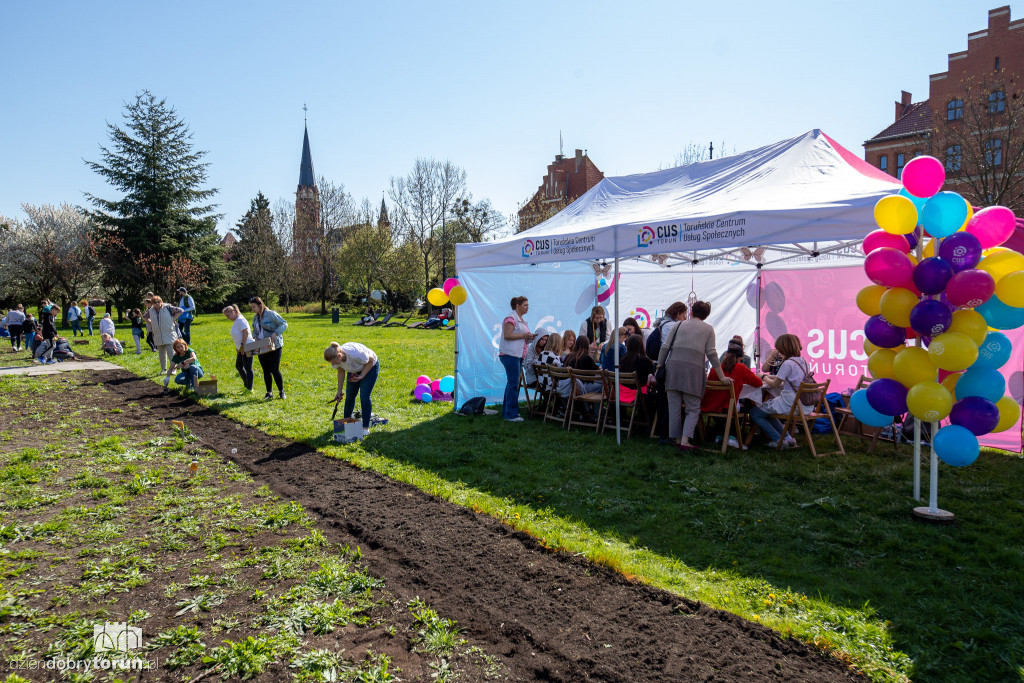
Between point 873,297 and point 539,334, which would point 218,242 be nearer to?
point 539,334

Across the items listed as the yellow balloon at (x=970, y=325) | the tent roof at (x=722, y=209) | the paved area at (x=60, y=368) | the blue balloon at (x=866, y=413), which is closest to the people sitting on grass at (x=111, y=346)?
the paved area at (x=60, y=368)

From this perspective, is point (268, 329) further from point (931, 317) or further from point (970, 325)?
point (970, 325)

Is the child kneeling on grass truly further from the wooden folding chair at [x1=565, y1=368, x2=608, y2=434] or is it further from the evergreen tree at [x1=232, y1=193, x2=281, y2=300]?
the evergreen tree at [x1=232, y1=193, x2=281, y2=300]

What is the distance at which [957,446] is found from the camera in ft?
14.8

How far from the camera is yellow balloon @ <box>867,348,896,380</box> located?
4.90 metres

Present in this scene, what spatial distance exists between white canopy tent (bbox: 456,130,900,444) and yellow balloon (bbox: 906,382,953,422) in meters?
1.66

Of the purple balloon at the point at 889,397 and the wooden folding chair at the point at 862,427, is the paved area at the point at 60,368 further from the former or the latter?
the purple balloon at the point at 889,397

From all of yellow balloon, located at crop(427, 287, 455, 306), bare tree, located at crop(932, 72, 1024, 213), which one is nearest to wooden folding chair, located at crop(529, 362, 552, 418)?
yellow balloon, located at crop(427, 287, 455, 306)

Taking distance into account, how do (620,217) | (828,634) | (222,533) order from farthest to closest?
1. (620,217)
2. (222,533)
3. (828,634)

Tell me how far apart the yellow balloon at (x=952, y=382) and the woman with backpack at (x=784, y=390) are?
5.93ft

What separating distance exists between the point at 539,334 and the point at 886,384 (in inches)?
212

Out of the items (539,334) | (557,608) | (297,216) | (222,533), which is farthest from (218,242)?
(557,608)

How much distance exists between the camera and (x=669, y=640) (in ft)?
10.4

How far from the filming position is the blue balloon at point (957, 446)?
14.7ft
